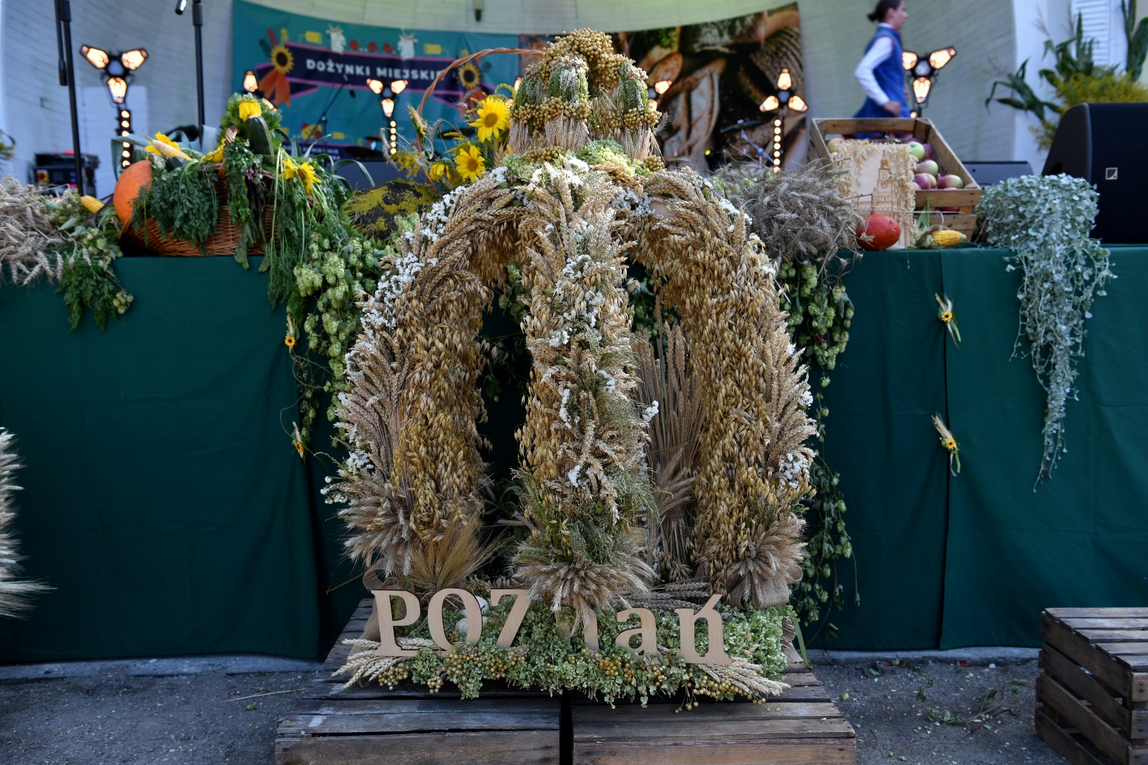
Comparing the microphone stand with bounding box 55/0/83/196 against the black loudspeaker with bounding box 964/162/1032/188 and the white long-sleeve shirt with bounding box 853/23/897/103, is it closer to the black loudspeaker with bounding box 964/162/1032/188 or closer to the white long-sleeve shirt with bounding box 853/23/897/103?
the white long-sleeve shirt with bounding box 853/23/897/103

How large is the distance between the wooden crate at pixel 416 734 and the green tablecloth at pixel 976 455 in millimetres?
1593

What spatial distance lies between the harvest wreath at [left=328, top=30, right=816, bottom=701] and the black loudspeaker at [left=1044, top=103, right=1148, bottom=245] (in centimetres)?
209

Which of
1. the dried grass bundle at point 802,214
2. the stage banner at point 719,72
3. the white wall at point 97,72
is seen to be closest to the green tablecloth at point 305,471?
the dried grass bundle at point 802,214

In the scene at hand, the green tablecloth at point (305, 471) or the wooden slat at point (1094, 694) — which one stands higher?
the green tablecloth at point (305, 471)

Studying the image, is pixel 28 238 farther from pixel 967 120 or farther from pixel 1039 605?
pixel 967 120

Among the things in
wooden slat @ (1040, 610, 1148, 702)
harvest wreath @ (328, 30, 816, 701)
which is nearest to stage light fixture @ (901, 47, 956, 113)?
wooden slat @ (1040, 610, 1148, 702)

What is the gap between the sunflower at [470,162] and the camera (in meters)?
2.74

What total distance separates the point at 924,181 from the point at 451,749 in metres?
2.92

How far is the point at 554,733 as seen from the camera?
76.1 inches

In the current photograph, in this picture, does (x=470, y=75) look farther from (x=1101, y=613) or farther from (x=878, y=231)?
(x=1101, y=613)

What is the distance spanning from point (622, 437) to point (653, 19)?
37.5 ft

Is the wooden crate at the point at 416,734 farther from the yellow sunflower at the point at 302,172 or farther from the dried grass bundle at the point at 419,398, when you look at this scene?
the yellow sunflower at the point at 302,172

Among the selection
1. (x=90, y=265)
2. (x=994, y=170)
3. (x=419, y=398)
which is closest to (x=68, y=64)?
(x=90, y=265)

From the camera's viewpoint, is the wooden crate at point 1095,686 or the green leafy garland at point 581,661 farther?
the wooden crate at point 1095,686
